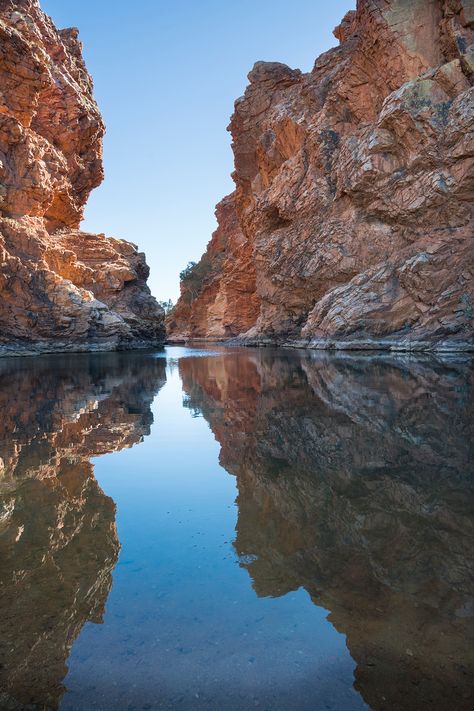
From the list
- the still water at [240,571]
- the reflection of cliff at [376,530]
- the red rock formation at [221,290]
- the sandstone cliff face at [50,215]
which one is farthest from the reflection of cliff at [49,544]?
the red rock formation at [221,290]

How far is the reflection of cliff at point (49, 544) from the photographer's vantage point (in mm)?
1985

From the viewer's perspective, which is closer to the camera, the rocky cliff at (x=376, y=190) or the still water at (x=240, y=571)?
the still water at (x=240, y=571)

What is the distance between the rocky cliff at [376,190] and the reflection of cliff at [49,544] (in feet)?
67.7

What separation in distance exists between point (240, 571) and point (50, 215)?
44.4 m

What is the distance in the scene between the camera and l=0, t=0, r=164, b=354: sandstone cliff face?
32188mm

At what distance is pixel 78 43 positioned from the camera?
4781 cm

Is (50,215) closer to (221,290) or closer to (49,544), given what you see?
(221,290)

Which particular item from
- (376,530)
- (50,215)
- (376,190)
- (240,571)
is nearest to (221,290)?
(50,215)

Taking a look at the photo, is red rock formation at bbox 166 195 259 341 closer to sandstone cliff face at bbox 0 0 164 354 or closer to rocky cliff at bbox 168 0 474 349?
rocky cliff at bbox 168 0 474 349

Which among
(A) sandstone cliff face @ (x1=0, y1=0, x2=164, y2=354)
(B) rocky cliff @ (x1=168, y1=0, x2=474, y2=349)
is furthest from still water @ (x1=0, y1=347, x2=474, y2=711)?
(A) sandstone cliff face @ (x1=0, y1=0, x2=164, y2=354)

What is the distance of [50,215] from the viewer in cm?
4144

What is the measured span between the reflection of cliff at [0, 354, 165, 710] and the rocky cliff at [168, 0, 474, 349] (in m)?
20.6

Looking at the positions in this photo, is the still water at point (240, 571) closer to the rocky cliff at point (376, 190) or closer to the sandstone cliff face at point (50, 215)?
the rocky cliff at point (376, 190)

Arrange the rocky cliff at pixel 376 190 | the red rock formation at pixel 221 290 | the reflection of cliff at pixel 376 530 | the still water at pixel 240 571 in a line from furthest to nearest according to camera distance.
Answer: the red rock formation at pixel 221 290
the rocky cliff at pixel 376 190
the reflection of cliff at pixel 376 530
the still water at pixel 240 571
